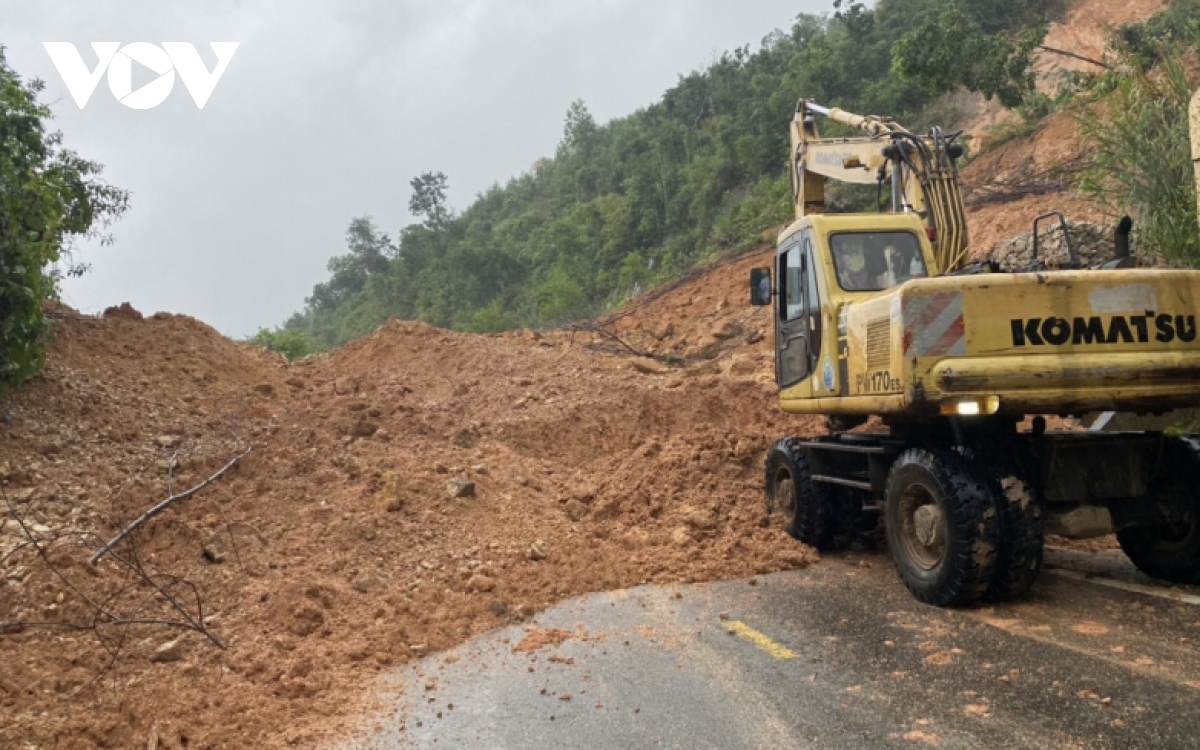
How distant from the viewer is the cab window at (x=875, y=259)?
718cm

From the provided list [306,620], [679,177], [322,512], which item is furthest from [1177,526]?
[679,177]

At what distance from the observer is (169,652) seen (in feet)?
18.8

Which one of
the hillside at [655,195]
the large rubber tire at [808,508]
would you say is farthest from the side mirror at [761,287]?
the hillside at [655,195]

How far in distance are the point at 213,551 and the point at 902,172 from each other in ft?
22.1

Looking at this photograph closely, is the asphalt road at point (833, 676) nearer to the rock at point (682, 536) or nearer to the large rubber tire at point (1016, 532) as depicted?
the large rubber tire at point (1016, 532)

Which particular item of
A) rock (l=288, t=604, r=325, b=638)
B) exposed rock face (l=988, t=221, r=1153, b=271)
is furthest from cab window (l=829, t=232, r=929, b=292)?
exposed rock face (l=988, t=221, r=1153, b=271)

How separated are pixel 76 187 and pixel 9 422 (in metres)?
5.66

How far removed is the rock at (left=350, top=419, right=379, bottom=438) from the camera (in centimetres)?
1102

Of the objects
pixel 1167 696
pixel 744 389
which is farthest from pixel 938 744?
pixel 744 389

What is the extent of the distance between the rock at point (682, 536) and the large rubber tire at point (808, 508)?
89 cm

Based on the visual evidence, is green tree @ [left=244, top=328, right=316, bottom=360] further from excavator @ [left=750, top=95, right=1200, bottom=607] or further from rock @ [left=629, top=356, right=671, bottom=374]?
excavator @ [left=750, top=95, right=1200, bottom=607]

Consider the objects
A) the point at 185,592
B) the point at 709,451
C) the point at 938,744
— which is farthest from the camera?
the point at 709,451

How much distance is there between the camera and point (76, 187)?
13164 mm

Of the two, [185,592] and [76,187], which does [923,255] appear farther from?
[76,187]
